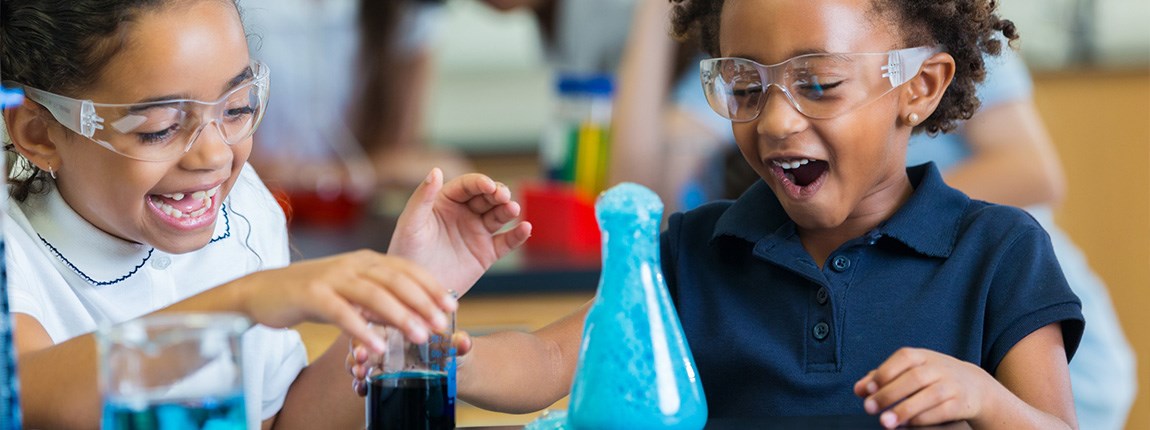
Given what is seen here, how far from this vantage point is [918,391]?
92 cm

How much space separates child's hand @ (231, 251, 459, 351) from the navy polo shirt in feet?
1.43

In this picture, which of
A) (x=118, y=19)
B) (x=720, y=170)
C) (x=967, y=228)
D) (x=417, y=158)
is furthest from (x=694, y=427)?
(x=417, y=158)

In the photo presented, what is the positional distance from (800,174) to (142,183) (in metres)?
0.60

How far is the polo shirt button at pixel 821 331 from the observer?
45.6 inches

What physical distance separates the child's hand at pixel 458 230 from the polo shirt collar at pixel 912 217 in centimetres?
25

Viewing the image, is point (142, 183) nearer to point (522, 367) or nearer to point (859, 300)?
point (522, 367)

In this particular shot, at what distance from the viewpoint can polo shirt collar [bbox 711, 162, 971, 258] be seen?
3.91ft

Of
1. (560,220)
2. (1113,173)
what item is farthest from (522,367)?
(1113,173)

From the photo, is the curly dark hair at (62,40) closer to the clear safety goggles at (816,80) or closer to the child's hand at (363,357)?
the child's hand at (363,357)

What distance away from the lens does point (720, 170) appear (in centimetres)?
205

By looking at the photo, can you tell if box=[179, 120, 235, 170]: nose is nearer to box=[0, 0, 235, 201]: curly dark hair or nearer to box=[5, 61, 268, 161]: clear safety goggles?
box=[5, 61, 268, 161]: clear safety goggles

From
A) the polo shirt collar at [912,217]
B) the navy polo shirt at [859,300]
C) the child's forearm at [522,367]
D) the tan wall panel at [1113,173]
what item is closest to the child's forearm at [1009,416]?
the navy polo shirt at [859,300]

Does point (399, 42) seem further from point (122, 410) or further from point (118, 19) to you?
point (122, 410)

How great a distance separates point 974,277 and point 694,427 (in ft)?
1.40
